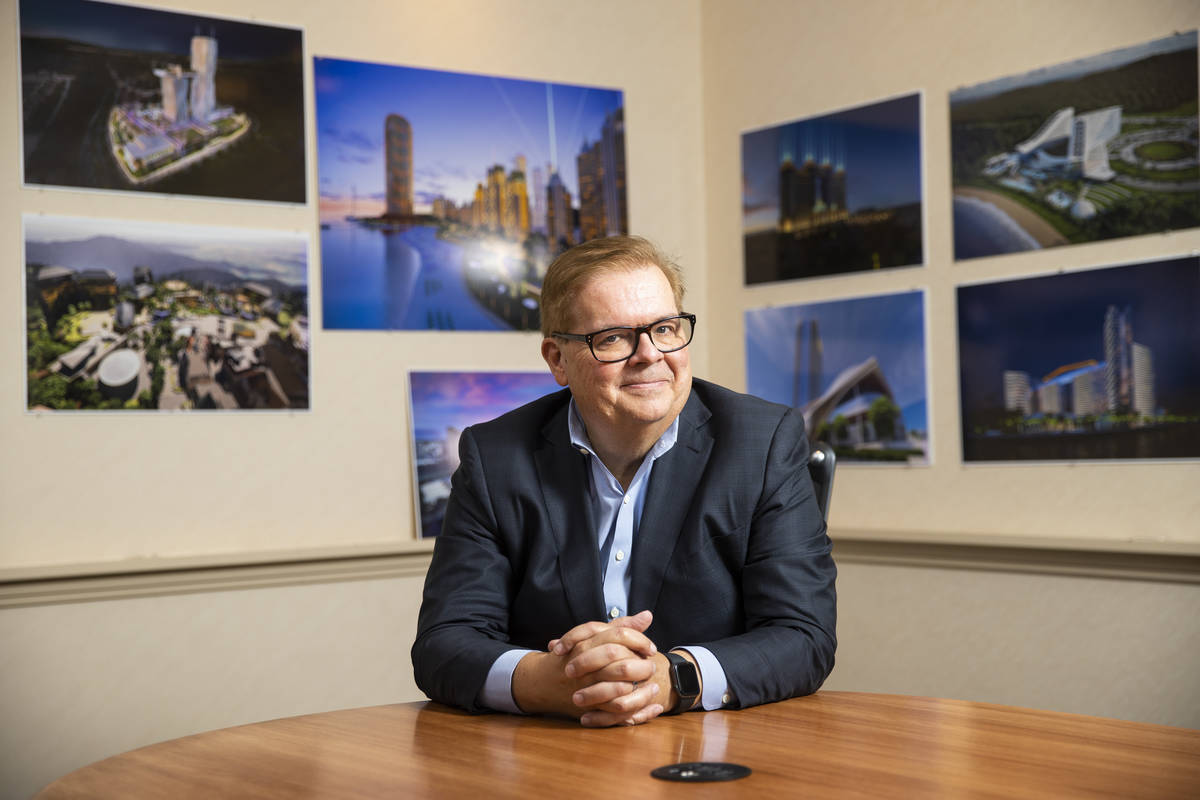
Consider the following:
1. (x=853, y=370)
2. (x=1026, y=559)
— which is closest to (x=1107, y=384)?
(x=1026, y=559)

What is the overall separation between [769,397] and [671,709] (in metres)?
2.54

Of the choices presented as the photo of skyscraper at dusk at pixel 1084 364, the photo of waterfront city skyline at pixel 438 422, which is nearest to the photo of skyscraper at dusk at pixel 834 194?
the photo of skyscraper at dusk at pixel 1084 364

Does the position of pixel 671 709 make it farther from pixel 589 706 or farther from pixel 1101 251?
pixel 1101 251

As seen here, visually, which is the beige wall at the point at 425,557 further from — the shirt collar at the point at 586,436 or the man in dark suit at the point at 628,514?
the shirt collar at the point at 586,436

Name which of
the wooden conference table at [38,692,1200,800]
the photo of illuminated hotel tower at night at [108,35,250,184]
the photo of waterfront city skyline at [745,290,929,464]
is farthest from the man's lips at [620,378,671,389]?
the photo of illuminated hotel tower at night at [108,35,250,184]

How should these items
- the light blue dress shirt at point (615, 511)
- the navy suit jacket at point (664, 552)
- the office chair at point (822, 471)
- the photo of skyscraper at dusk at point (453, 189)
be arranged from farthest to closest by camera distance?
the photo of skyscraper at dusk at point (453, 189), the office chair at point (822, 471), the light blue dress shirt at point (615, 511), the navy suit jacket at point (664, 552)

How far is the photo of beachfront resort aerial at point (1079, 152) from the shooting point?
306cm

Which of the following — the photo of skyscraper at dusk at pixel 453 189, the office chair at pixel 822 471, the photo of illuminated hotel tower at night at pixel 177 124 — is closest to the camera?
the office chair at pixel 822 471

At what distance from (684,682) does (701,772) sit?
1.11ft

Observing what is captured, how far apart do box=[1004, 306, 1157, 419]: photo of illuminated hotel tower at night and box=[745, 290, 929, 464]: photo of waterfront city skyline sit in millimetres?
412

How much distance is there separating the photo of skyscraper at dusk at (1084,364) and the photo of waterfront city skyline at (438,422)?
5.32ft

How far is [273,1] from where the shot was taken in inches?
139

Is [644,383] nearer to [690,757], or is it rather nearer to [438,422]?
[690,757]

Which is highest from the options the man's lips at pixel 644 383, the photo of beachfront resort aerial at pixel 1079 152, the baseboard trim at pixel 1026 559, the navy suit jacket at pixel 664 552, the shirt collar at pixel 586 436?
the photo of beachfront resort aerial at pixel 1079 152
